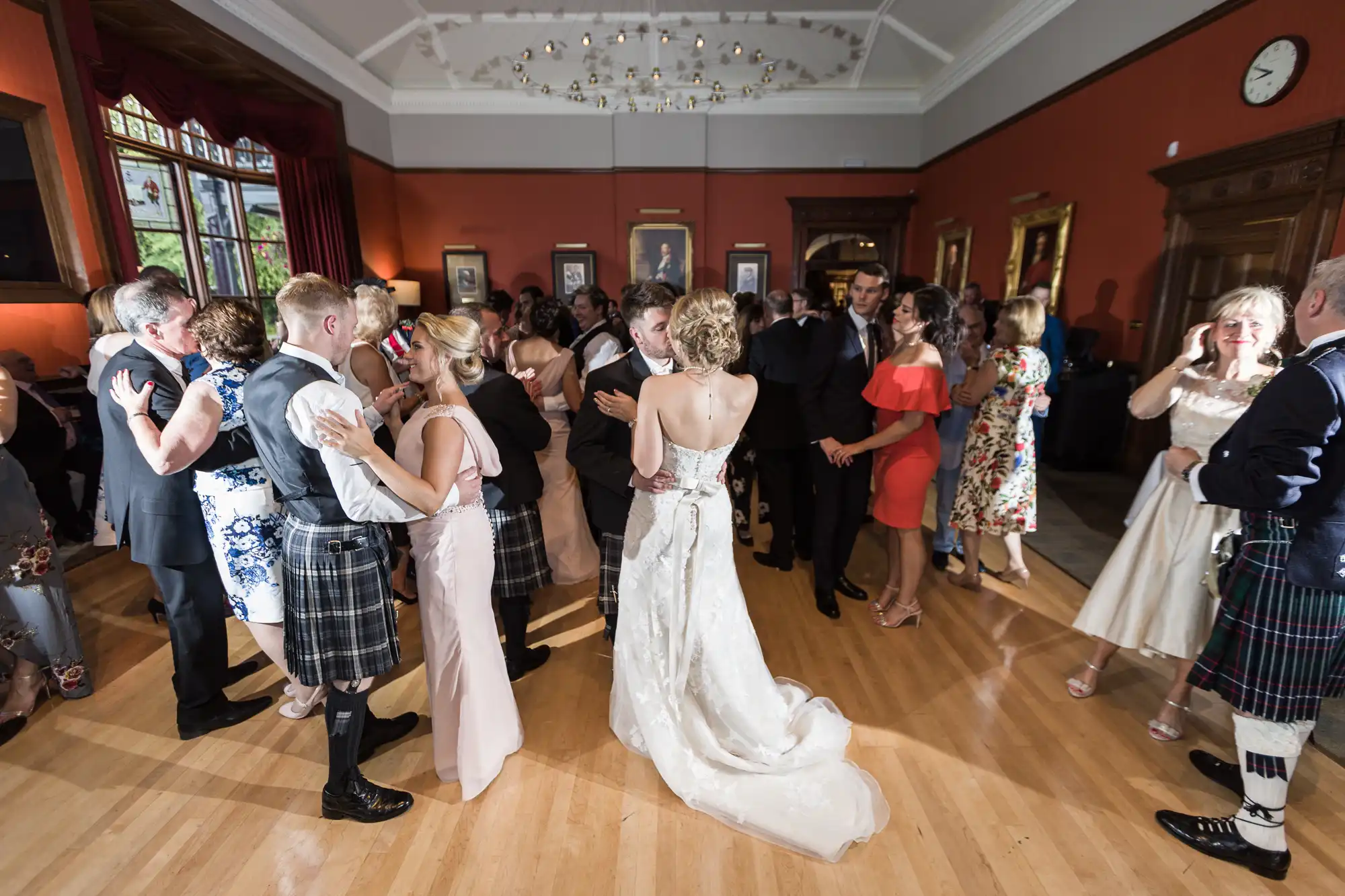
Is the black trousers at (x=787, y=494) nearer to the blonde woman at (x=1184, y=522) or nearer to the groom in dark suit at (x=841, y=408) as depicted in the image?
the groom in dark suit at (x=841, y=408)

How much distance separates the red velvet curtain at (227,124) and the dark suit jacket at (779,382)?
4.60 m

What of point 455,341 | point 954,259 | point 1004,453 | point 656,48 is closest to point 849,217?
point 954,259

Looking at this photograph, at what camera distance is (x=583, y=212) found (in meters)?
9.13

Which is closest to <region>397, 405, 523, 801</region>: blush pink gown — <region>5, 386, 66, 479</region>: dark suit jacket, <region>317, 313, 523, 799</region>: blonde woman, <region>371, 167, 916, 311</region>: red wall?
<region>317, 313, 523, 799</region>: blonde woman

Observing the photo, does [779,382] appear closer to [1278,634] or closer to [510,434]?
[510,434]

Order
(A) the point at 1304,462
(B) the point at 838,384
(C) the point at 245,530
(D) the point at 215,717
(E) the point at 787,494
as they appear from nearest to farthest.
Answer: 1. (A) the point at 1304,462
2. (C) the point at 245,530
3. (D) the point at 215,717
4. (B) the point at 838,384
5. (E) the point at 787,494

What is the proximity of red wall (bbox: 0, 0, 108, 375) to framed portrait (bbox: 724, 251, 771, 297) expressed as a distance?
7.34 metres

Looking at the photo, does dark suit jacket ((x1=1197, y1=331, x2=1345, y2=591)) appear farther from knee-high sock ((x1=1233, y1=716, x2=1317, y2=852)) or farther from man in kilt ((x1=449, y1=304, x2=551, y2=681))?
man in kilt ((x1=449, y1=304, x2=551, y2=681))

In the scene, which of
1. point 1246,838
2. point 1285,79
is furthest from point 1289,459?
point 1285,79

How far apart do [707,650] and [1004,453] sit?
7.13 ft

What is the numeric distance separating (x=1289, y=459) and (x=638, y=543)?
178cm

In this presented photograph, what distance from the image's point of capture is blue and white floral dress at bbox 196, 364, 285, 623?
2090 millimetres

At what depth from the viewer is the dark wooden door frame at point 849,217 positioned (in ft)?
30.2

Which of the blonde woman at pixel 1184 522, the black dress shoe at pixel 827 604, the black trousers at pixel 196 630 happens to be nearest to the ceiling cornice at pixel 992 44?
the blonde woman at pixel 1184 522
